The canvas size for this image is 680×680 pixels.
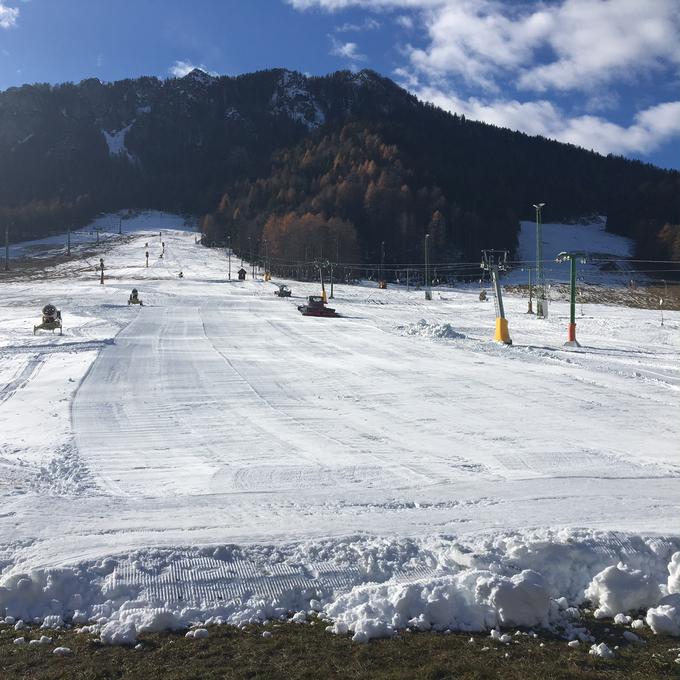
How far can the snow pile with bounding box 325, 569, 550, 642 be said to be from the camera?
4.73 meters

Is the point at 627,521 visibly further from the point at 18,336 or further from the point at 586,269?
the point at 586,269

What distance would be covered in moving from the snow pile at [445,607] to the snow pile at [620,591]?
51 centimetres

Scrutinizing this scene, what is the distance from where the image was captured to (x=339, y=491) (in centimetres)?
804

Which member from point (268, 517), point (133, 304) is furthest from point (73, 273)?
point (268, 517)

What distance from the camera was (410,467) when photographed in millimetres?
9195

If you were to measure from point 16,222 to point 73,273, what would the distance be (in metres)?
100

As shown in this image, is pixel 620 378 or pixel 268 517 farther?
pixel 620 378

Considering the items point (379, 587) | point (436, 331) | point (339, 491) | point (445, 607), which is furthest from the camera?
point (436, 331)

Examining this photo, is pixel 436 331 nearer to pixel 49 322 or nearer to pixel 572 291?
pixel 572 291

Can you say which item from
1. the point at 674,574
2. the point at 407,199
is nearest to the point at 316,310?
the point at 674,574

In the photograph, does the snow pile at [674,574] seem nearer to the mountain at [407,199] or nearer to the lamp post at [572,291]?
the lamp post at [572,291]

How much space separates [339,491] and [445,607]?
10.8ft

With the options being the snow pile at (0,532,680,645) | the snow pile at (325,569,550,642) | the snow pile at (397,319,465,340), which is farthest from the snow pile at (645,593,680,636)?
the snow pile at (397,319,465,340)

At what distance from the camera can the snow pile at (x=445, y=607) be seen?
4.73m
